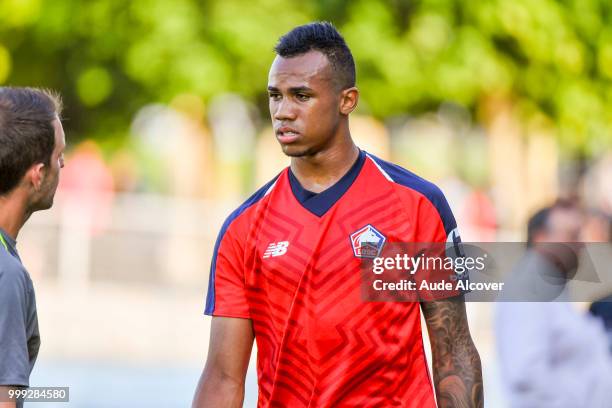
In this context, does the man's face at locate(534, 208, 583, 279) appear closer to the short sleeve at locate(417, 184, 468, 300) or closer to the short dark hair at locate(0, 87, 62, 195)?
the short sleeve at locate(417, 184, 468, 300)

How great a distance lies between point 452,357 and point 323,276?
0.65m

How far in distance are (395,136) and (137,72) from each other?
1008 cm

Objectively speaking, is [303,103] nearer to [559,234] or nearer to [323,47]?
[323,47]

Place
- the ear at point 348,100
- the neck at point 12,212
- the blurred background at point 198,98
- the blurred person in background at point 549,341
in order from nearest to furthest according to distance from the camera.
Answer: the neck at point 12,212 < the ear at point 348,100 < the blurred person in background at point 549,341 < the blurred background at point 198,98

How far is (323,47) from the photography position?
19.2ft

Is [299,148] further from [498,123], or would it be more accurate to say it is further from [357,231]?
[498,123]

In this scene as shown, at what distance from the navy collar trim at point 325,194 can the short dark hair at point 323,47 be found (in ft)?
1.26

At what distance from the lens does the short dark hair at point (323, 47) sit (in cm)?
583

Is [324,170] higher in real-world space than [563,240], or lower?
lower

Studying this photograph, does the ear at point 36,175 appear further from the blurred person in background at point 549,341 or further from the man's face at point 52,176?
the blurred person in background at point 549,341

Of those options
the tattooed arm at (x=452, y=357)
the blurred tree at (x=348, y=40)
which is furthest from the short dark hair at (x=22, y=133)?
the blurred tree at (x=348, y=40)

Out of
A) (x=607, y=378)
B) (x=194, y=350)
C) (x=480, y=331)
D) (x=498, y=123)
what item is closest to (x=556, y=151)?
(x=498, y=123)

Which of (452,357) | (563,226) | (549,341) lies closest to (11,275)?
(452,357)

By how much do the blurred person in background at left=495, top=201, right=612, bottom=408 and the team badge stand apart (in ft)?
7.03
